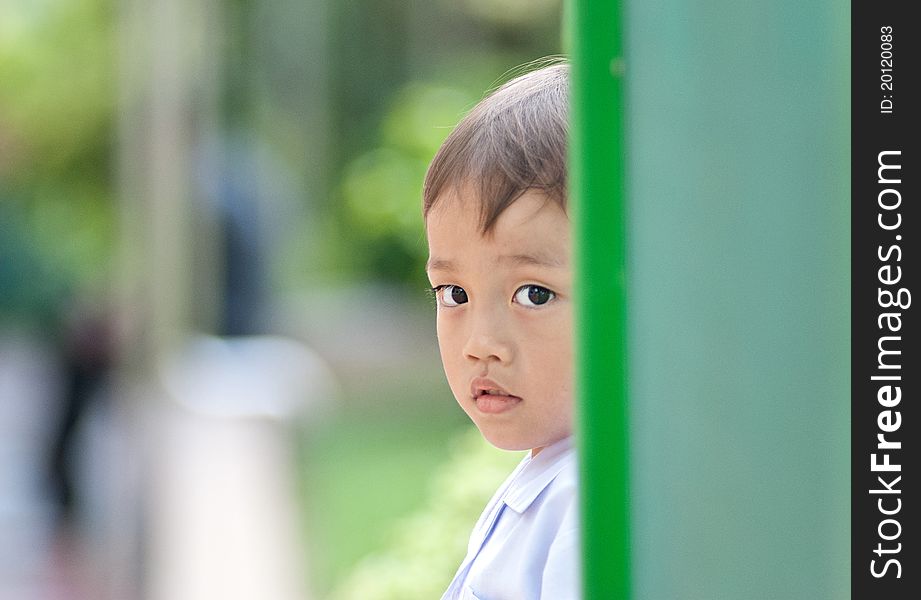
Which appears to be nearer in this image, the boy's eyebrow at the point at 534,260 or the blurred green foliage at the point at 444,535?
the boy's eyebrow at the point at 534,260

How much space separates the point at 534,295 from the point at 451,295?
9 centimetres

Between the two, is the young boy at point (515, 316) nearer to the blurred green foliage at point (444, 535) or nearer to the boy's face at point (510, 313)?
the boy's face at point (510, 313)

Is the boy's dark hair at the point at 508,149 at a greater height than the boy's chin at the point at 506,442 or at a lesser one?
greater

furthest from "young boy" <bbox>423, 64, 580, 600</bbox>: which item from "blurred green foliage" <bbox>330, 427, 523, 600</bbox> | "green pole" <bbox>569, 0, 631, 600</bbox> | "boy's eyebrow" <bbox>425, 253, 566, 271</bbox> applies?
"blurred green foliage" <bbox>330, 427, 523, 600</bbox>

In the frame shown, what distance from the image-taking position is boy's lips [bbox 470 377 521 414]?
1148 millimetres

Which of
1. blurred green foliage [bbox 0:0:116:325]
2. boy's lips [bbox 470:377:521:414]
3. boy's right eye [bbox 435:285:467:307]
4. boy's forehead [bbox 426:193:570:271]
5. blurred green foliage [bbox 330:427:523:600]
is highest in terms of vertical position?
blurred green foliage [bbox 0:0:116:325]

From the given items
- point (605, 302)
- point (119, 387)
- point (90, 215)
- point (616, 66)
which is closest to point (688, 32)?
point (616, 66)

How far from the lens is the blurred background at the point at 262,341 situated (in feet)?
20.7

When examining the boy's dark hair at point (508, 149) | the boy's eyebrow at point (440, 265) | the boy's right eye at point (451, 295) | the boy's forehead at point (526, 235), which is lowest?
the boy's right eye at point (451, 295)

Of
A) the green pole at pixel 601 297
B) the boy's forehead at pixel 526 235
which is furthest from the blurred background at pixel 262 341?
the green pole at pixel 601 297

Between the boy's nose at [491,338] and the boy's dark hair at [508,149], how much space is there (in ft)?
0.25

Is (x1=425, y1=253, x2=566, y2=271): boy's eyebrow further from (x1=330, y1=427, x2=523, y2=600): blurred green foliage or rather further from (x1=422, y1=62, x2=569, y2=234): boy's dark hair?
(x1=330, y1=427, x2=523, y2=600): blurred green foliage
